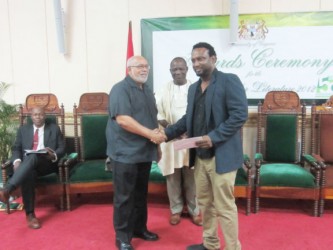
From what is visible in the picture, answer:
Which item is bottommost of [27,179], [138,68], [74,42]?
[27,179]

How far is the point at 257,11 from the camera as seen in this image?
333 cm

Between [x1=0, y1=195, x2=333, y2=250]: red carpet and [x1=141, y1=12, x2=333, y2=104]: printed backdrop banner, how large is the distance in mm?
1213

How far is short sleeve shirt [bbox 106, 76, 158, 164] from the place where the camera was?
2074 millimetres

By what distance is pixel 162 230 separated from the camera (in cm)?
262

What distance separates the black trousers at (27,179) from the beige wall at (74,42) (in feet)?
3.53

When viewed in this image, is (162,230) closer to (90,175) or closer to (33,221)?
(90,175)

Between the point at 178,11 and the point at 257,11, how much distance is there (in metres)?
0.80

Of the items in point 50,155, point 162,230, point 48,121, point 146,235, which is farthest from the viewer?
point 48,121

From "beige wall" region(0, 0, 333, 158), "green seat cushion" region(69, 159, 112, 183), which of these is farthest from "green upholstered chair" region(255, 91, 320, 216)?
"green seat cushion" region(69, 159, 112, 183)

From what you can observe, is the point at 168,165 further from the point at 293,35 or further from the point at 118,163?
the point at 293,35

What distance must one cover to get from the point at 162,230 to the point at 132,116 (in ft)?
3.41

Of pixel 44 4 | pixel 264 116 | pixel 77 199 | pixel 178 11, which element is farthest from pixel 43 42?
pixel 264 116

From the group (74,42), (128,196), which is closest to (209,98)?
(128,196)

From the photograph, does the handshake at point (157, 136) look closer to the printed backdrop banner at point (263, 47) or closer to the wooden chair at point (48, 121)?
the wooden chair at point (48, 121)
